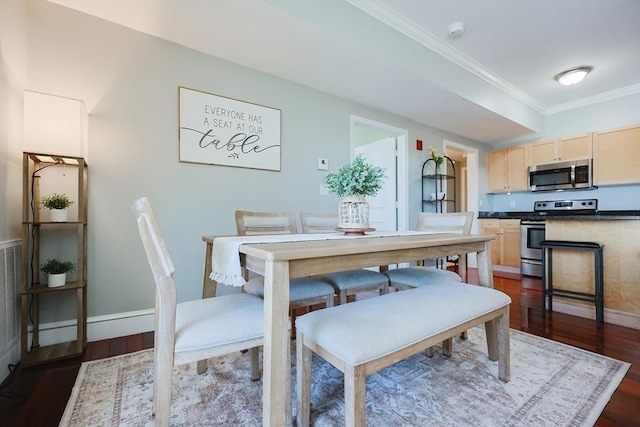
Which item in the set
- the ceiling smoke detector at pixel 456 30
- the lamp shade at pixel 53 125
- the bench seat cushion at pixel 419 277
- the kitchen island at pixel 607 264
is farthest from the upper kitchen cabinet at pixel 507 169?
the lamp shade at pixel 53 125

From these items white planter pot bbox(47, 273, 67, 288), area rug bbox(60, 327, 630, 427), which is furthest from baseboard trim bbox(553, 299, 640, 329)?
white planter pot bbox(47, 273, 67, 288)

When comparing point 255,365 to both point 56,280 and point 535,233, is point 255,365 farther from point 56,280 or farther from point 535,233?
point 535,233

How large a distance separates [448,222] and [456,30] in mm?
1781

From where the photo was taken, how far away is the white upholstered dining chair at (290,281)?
5.22ft

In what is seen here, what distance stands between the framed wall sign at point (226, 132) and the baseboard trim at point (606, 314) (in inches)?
120

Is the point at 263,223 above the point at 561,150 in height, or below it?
below

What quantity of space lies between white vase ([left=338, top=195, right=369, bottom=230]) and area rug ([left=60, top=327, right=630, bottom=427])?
86 cm

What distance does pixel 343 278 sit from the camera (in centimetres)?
188

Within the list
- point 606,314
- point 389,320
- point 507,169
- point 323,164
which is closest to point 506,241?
point 507,169

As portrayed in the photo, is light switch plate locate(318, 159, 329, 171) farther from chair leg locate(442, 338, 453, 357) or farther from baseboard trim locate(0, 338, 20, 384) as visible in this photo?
baseboard trim locate(0, 338, 20, 384)

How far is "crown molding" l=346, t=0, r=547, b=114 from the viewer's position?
227 cm

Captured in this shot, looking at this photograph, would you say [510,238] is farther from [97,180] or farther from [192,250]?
[97,180]

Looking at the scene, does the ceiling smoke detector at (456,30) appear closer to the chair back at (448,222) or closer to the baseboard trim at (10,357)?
the chair back at (448,222)

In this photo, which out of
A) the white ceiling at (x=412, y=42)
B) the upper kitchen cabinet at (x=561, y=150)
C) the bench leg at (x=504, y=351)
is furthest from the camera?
the upper kitchen cabinet at (x=561, y=150)
